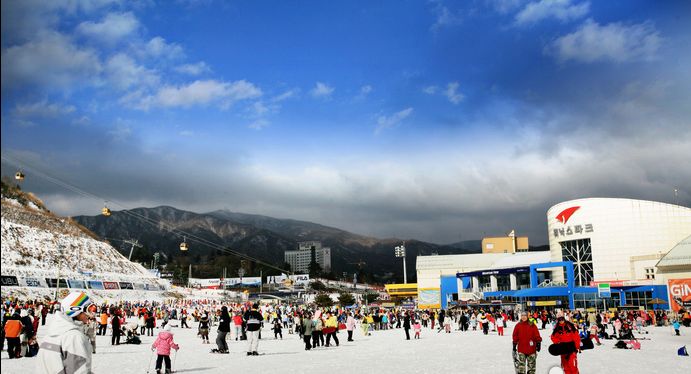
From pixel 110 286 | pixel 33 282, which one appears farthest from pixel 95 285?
pixel 33 282

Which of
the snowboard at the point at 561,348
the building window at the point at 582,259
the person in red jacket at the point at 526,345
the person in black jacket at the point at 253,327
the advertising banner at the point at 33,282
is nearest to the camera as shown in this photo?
the snowboard at the point at 561,348

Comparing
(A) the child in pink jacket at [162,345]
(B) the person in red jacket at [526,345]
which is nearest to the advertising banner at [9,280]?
(A) the child in pink jacket at [162,345]

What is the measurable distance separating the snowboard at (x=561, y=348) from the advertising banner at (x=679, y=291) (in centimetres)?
6635

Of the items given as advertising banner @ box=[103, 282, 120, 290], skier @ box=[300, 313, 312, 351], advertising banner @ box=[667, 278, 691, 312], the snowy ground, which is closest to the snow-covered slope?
Result: advertising banner @ box=[103, 282, 120, 290]

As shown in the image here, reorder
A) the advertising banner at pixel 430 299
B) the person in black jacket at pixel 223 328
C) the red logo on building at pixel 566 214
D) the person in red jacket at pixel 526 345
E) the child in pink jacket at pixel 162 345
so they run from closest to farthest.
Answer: the person in red jacket at pixel 526 345
the child in pink jacket at pixel 162 345
the person in black jacket at pixel 223 328
the advertising banner at pixel 430 299
the red logo on building at pixel 566 214

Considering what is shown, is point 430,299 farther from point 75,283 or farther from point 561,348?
point 561,348

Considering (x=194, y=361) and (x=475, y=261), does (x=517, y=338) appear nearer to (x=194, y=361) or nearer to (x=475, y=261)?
(x=194, y=361)

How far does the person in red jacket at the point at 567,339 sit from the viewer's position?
32.5 ft

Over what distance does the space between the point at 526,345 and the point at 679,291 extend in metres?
67.5

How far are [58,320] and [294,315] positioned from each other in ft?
115

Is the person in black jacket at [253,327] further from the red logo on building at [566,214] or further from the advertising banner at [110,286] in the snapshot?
the red logo on building at [566,214]

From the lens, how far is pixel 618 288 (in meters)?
Result: 72.6

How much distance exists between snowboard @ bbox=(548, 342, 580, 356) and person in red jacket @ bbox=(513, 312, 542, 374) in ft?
4.06

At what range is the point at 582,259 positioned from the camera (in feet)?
292
